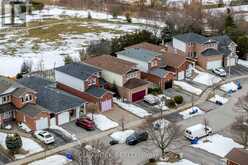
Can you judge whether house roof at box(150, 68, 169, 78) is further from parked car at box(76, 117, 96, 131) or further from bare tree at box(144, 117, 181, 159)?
parked car at box(76, 117, 96, 131)

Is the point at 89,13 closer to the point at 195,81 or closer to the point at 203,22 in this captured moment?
the point at 203,22

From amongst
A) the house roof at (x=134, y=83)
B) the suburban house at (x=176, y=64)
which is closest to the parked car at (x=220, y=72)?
the suburban house at (x=176, y=64)

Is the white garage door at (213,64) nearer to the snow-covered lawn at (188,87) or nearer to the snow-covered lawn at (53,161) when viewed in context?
the snow-covered lawn at (188,87)

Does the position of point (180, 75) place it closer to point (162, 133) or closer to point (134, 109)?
point (134, 109)

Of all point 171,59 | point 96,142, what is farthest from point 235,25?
point 96,142

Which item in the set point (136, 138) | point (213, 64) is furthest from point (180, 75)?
point (136, 138)

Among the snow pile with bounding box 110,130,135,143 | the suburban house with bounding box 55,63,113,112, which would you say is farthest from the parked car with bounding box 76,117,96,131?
the suburban house with bounding box 55,63,113,112

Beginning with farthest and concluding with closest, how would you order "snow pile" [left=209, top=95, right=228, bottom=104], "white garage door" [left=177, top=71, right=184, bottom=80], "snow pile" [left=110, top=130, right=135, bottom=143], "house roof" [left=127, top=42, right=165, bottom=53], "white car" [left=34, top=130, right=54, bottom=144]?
"house roof" [left=127, top=42, right=165, bottom=53], "white garage door" [left=177, top=71, right=184, bottom=80], "snow pile" [left=209, top=95, right=228, bottom=104], "snow pile" [left=110, top=130, right=135, bottom=143], "white car" [left=34, top=130, right=54, bottom=144]

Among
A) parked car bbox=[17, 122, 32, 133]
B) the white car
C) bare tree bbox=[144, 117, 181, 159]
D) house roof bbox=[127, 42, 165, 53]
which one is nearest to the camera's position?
bare tree bbox=[144, 117, 181, 159]
